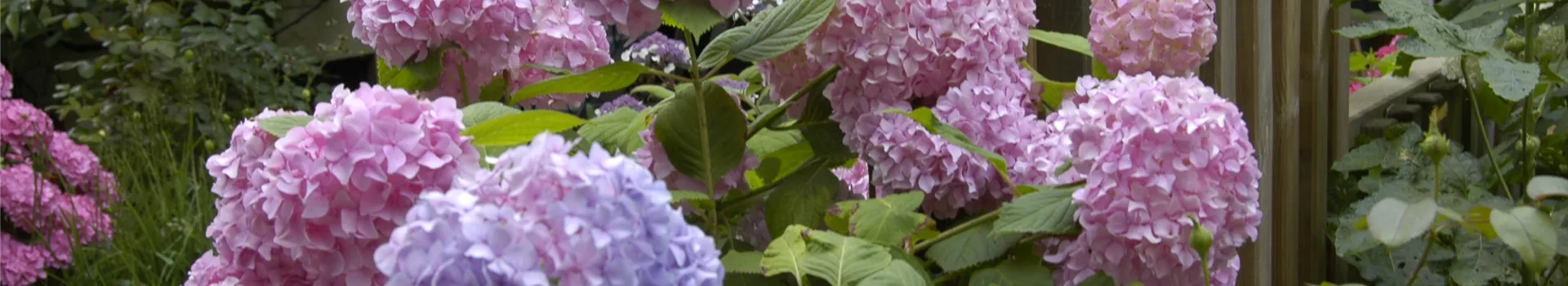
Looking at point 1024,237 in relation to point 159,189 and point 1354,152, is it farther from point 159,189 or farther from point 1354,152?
point 159,189

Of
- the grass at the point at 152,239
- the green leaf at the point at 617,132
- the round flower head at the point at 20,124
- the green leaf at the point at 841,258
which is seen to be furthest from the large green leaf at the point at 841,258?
the round flower head at the point at 20,124

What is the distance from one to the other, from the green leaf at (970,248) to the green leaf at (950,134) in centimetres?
4

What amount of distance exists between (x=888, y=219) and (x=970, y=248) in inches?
2.9

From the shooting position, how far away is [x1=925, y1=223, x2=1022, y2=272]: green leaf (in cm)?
88

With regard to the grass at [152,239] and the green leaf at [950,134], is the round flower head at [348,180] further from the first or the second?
the grass at [152,239]

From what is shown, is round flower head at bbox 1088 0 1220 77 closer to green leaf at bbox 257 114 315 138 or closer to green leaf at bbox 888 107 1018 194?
green leaf at bbox 888 107 1018 194

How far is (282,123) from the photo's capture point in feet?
2.44

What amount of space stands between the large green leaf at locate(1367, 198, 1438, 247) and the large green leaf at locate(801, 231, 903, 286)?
0.89ft

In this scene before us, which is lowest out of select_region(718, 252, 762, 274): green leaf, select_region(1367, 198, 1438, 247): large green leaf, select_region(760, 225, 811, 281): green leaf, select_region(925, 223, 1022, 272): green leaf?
select_region(925, 223, 1022, 272): green leaf

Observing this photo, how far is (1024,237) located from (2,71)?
236cm

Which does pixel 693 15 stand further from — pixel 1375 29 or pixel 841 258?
pixel 1375 29

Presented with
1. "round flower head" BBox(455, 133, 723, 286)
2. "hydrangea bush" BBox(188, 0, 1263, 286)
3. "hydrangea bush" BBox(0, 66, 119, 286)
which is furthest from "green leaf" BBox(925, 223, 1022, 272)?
"hydrangea bush" BBox(0, 66, 119, 286)

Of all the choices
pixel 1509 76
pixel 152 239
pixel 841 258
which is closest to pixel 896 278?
pixel 841 258

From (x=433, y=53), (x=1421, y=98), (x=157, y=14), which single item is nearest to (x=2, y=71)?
(x=157, y=14)
